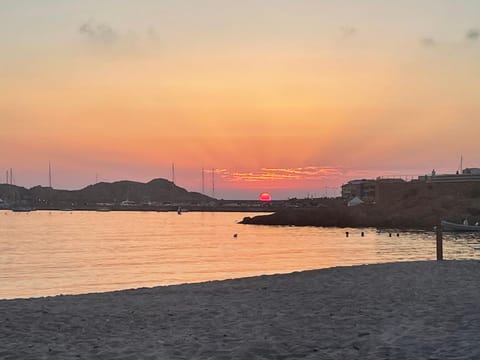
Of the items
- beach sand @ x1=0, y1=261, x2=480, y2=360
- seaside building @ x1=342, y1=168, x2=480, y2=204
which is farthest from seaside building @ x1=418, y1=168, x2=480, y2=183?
beach sand @ x1=0, y1=261, x2=480, y2=360

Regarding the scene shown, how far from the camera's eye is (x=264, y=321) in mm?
9875

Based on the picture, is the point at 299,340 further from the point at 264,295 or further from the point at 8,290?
the point at 8,290

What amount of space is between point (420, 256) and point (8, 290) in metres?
28.5

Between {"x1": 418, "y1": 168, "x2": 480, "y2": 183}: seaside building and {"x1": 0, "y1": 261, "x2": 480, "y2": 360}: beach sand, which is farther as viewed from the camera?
{"x1": 418, "y1": 168, "x2": 480, "y2": 183}: seaside building

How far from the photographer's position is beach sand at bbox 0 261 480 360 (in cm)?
786

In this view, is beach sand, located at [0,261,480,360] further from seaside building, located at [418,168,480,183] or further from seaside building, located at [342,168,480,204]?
seaside building, located at [418,168,480,183]

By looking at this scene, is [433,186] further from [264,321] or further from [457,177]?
[264,321]

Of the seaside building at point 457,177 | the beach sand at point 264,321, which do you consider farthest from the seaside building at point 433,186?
the beach sand at point 264,321

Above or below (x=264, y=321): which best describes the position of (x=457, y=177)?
above

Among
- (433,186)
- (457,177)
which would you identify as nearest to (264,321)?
(433,186)

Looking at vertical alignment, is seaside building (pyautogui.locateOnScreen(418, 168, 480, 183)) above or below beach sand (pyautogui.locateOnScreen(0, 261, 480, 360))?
above

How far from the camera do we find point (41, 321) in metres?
10.4

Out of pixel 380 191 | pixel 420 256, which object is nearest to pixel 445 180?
pixel 380 191

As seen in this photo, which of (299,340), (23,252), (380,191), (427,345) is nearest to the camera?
(427,345)
